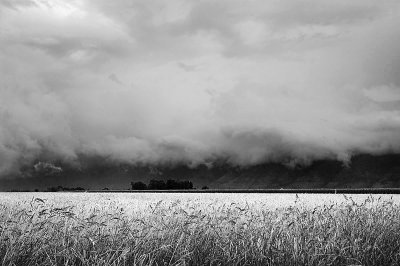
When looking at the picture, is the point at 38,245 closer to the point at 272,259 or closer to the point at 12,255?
the point at 12,255

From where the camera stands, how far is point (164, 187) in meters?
139

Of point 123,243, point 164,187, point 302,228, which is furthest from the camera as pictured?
point 164,187

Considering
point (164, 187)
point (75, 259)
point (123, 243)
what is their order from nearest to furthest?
1. point (75, 259)
2. point (123, 243)
3. point (164, 187)

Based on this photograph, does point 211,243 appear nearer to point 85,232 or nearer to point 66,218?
point 85,232

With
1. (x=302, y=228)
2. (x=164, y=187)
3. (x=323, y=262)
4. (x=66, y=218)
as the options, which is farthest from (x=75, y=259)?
(x=164, y=187)

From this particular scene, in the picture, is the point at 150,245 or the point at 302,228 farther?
the point at 302,228

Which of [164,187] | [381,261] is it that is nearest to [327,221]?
[381,261]

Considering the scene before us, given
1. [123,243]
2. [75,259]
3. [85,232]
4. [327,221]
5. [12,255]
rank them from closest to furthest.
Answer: [12,255], [75,259], [123,243], [85,232], [327,221]

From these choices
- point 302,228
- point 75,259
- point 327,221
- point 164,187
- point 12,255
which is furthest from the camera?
point 164,187

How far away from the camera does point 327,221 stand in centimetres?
1520

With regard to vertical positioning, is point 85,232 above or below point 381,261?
above

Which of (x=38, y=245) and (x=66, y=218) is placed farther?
(x=66, y=218)

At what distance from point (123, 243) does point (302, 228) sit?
5579 mm

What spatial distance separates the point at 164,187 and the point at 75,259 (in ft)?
426
